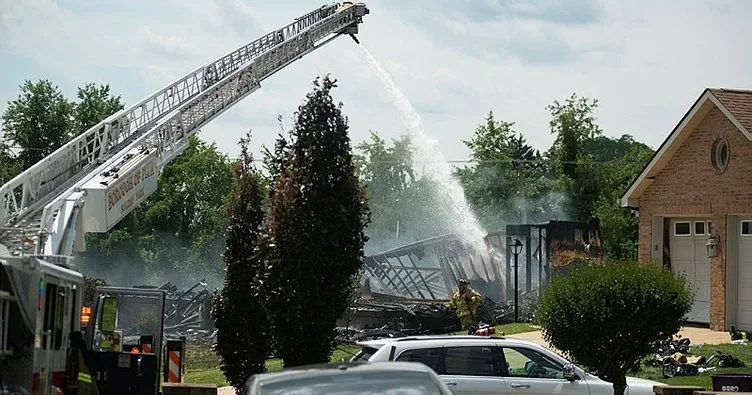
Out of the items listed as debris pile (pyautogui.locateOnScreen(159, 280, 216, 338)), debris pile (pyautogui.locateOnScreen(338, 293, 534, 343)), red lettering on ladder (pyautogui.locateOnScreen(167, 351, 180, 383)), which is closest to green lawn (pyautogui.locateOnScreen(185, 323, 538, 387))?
debris pile (pyautogui.locateOnScreen(338, 293, 534, 343))

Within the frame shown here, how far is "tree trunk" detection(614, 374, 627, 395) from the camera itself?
17.9 meters

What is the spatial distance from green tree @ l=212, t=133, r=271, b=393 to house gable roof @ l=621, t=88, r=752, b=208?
13.4 m

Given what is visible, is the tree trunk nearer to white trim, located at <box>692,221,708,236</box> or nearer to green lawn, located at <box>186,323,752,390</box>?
green lawn, located at <box>186,323,752,390</box>

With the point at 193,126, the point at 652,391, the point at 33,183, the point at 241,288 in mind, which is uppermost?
the point at 193,126

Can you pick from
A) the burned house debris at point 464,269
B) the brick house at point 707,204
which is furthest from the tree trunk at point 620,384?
the burned house debris at point 464,269

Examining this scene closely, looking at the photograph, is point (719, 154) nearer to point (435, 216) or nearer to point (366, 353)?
point (366, 353)

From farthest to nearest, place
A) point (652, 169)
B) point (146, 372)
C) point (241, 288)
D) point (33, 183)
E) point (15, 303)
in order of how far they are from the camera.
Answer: point (652, 169), point (33, 183), point (241, 288), point (146, 372), point (15, 303)

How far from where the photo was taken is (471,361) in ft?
56.5

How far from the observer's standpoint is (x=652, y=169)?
3388cm

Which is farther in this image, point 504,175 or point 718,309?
point 504,175

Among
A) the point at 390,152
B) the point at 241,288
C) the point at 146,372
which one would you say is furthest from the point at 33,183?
the point at 390,152

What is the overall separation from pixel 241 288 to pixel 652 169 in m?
15.1

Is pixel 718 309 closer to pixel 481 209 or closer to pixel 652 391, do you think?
pixel 652 391

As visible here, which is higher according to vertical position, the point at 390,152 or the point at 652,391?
the point at 390,152
